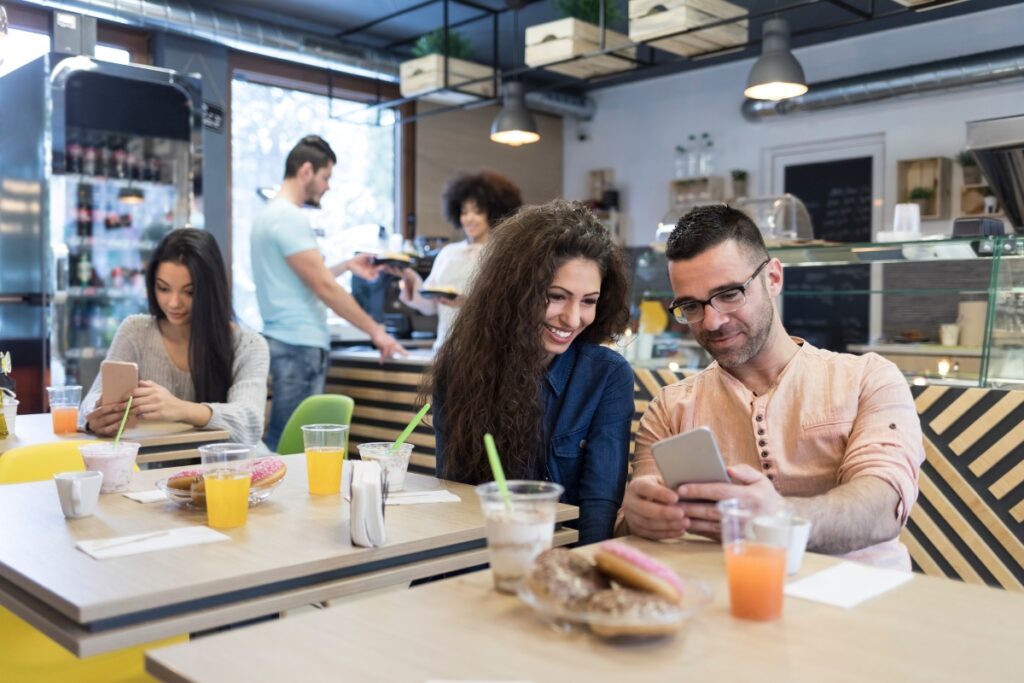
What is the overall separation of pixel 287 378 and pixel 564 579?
360 centimetres

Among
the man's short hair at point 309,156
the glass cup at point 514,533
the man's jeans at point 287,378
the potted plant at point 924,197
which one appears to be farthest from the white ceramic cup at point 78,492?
the potted plant at point 924,197

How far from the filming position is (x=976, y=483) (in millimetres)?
2773

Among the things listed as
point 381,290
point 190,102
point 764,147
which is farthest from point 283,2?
point 764,147

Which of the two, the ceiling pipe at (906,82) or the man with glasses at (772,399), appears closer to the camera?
the man with glasses at (772,399)

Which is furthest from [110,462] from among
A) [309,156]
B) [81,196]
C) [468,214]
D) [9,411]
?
[81,196]

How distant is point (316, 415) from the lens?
11.3 ft

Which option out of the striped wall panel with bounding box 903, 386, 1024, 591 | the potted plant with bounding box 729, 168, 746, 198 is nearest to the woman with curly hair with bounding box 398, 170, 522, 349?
the striped wall panel with bounding box 903, 386, 1024, 591

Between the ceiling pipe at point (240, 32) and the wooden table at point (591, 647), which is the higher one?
the ceiling pipe at point (240, 32)

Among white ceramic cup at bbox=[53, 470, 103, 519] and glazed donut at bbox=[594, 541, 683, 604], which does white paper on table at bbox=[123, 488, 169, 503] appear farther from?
glazed donut at bbox=[594, 541, 683, 604]

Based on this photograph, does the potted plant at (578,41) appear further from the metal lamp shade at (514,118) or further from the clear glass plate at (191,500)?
the clear glass plate at (191,500)

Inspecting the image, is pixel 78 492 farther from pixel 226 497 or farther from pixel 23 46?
pixel 23 46

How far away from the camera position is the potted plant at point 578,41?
17.3 feet

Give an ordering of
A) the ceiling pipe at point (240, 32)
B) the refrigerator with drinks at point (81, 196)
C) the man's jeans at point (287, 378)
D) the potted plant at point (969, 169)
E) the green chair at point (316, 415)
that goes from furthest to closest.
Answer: the potted plant at point (969, 169) → the ceiling pipe at point (240, 32) → the refrigerator with drinks at point (81, 196) → the man's jeans at point (287, 378) → the green chair at point (316, 415)

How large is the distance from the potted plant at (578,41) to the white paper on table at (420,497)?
375 cm
